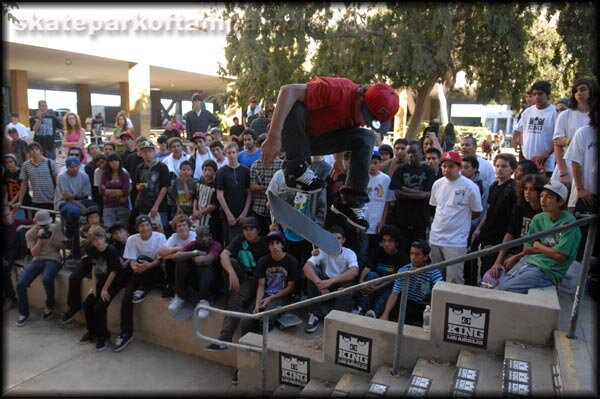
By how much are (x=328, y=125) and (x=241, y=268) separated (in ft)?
8.89

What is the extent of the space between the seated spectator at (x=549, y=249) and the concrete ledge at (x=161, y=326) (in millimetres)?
3138

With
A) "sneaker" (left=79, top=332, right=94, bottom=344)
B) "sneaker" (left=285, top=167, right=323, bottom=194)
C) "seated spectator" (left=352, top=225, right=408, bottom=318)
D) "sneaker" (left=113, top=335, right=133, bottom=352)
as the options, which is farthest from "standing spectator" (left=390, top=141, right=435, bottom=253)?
"sneaker" (left=79, top=332, right=94, bottom=344)

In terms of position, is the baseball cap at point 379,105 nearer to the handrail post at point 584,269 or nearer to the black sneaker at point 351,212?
the black sneaker at point 351,212

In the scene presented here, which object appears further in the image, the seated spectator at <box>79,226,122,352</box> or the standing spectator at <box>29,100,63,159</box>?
the standing spectator at <box>29,100,63,159</box>

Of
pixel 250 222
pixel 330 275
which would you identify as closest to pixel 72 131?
pixel 250 222

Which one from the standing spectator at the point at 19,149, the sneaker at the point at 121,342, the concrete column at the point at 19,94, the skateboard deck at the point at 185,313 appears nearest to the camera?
the skateboard deck at the point at 185,313

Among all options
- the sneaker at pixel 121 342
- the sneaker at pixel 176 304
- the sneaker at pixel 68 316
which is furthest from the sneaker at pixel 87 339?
the sneaker at pixel 176 304

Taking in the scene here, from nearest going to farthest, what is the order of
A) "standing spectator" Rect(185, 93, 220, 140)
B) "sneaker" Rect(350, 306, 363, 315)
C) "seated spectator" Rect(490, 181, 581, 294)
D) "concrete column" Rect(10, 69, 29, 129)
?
"seated spectator" Rect(490, 181, 581, 294) < "sneaker" Rect(350, 306, 363, 315) < "standing spectator" Rect(185, 93, 220, 140) < "concrete column" Rect(10, 69, 29, 129)

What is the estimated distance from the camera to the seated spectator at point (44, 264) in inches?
257

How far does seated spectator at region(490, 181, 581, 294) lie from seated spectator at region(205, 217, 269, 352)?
2658mm

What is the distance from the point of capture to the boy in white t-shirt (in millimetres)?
4594

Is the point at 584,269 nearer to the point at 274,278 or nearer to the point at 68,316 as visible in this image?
the point at 274,278

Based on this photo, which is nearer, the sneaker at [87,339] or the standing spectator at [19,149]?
the sneaker at [87,339]

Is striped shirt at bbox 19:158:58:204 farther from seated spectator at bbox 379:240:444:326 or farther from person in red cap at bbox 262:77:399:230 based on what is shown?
seated spectator at bbox 379:240:444:326
